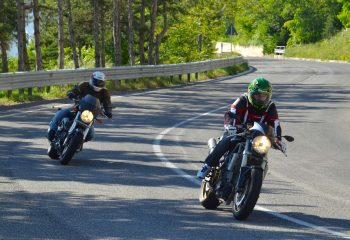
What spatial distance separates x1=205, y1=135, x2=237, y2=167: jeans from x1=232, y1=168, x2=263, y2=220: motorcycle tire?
527 millimetres

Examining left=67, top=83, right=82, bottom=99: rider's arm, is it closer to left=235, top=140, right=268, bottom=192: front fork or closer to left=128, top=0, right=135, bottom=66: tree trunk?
left=235, top=140, right=268, bottom=192: front fork

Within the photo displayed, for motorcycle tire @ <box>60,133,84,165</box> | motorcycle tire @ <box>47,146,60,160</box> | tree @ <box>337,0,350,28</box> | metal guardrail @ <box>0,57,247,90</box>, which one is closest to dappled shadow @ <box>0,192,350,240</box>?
motorcycle tire @ <box>60,133,84,165</box>

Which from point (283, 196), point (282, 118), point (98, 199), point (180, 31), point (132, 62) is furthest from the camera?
point (180, 31)

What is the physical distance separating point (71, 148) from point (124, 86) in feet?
67.9

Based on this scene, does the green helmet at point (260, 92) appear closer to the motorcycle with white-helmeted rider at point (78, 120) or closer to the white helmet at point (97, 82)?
the motorcycle with white-helmeted rider at point (78, 120)

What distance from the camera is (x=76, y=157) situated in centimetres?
1374

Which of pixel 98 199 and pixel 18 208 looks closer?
pixel 18 208

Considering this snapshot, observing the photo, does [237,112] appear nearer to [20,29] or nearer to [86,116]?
[86,116]

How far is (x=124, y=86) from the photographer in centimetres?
3322

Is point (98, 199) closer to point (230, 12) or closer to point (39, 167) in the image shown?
point (39, 167)

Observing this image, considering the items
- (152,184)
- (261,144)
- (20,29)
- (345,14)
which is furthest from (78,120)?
(345,14)

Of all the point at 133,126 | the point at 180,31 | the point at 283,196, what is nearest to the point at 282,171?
the point at 283,196

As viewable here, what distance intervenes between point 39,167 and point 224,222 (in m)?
4.38

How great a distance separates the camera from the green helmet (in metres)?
9.14
